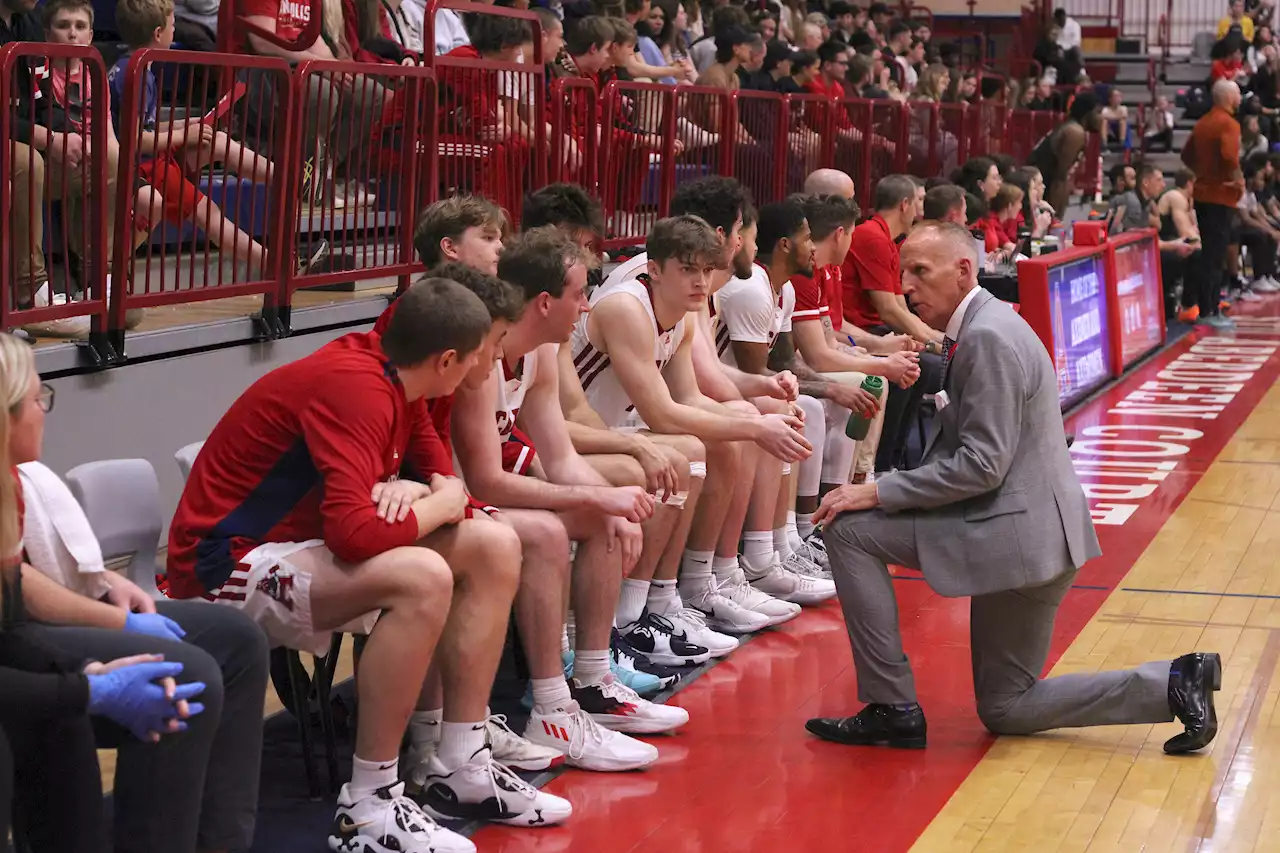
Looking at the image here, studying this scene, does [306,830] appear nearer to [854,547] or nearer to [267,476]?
[267,476]

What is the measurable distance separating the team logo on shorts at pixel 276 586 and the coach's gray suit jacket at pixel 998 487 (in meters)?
1.76

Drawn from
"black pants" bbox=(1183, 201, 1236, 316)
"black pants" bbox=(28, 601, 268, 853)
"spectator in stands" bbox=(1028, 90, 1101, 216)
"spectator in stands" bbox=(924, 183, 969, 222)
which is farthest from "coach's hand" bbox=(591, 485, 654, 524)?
"black pants" bbox=(1183, 201, 1236, 316)

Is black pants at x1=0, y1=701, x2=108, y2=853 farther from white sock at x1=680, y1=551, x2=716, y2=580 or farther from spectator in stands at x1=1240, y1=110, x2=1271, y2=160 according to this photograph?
spectator in stands at x1=1240, y1=110, x2=1271, y2=160

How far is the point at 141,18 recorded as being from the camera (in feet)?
19.7

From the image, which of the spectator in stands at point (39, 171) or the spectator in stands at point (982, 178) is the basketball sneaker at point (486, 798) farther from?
the spectator in stands at point (982, 178)

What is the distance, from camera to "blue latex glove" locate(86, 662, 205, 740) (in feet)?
10.1

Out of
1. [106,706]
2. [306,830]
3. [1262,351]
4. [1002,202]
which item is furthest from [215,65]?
[1262,351]

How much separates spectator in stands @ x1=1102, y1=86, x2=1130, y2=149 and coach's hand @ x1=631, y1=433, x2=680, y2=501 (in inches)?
760

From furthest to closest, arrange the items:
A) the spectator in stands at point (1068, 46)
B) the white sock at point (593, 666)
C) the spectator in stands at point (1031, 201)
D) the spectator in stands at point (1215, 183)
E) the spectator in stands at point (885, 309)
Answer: the spectator in stands at point (1068, 46) < the spectator in stands at point (1215, 183) < the spectator in stands at point (1031, 201) < the spectator in stands at point (885, 309) < the white sock at point (593, 666)

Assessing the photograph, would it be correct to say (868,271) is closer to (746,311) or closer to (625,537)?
(746,311)

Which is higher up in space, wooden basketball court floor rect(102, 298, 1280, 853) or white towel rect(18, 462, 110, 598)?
white towel rect(18, 462, 110, 598)

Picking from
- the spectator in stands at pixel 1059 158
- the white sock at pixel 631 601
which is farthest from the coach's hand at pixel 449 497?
the spectator in stands at pixel 1059 158

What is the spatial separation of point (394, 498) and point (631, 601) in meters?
1.90

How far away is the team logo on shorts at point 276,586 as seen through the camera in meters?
3.90
